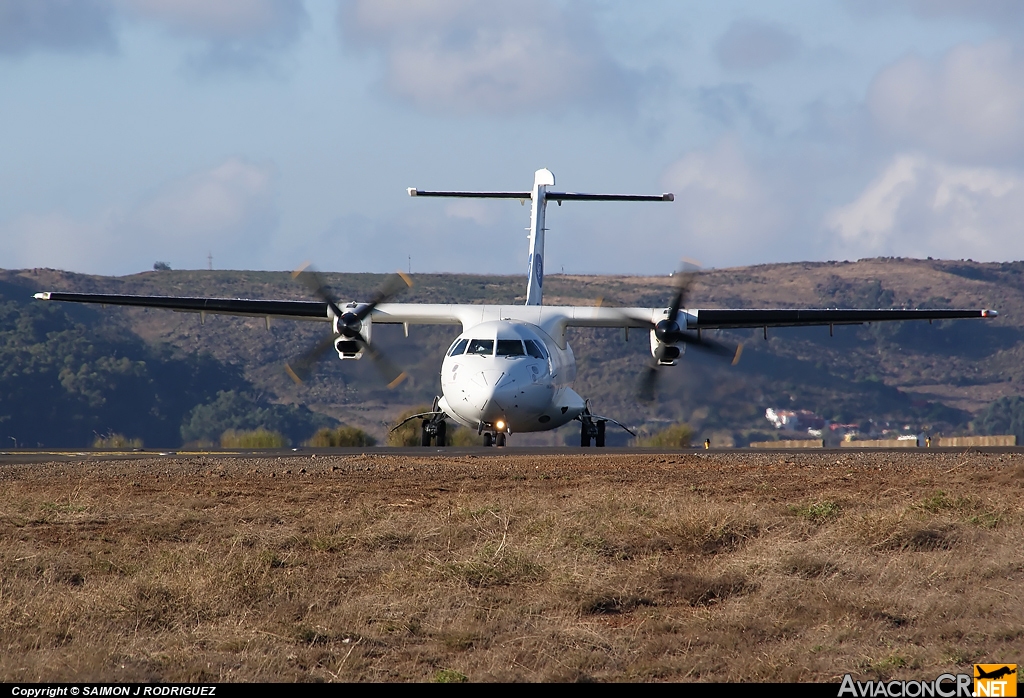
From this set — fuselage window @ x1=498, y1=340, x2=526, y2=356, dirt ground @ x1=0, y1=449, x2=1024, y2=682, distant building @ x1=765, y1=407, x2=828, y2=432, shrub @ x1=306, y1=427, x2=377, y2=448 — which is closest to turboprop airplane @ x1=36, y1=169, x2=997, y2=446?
fuselage window @ x1=498, y1=340, x2=526, y2=356

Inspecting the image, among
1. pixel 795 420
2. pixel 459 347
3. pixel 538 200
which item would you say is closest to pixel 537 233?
pixel 538 200

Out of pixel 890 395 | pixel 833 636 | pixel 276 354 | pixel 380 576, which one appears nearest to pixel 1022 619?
pixel 833 636

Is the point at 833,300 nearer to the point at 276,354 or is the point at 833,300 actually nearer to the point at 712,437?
the point at 276,354

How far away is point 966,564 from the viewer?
10.1 meters

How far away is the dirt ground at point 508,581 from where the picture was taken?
747cm

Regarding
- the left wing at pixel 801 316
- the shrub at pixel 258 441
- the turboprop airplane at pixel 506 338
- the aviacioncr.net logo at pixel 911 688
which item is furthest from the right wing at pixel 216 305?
the aviacioncr.net logo at pixel 911 688

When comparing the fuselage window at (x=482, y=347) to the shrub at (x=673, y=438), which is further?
the shrub at (x=673, y=438)

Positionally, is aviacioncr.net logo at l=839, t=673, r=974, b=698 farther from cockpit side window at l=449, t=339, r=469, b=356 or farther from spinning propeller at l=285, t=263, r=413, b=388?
spinning propeller at l=285, t=263, r=413, b=388

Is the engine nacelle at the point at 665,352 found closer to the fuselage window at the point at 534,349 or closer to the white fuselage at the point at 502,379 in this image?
the white fuselage at the point at 502,379

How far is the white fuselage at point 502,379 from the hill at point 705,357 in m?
3.60

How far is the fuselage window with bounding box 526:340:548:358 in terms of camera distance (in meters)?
26.7

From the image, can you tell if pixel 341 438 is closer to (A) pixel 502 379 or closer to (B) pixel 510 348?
(B) pixel 510 348

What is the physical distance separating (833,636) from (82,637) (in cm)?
494

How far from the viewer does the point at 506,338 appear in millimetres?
26406
